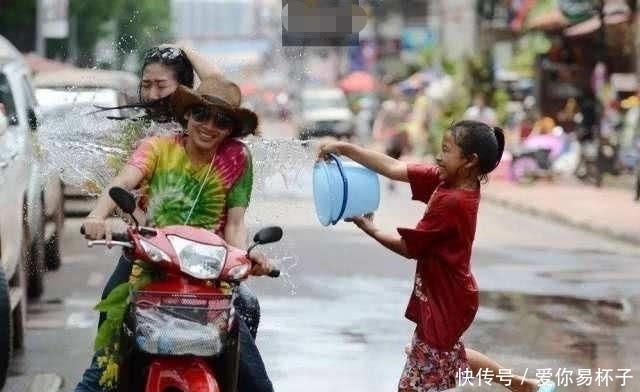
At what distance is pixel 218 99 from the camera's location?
20.4 ft

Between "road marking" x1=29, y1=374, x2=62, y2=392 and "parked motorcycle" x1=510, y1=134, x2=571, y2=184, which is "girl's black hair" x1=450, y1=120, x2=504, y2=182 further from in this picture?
"parked motorcycle" x1=510, y1=134, x2=571, y2=184

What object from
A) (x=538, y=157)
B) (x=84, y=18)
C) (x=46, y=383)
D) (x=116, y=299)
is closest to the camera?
(x=116, y=299)

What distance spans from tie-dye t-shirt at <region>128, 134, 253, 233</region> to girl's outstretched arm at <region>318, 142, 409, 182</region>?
2.14 ft

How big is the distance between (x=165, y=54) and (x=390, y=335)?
4.44 metres

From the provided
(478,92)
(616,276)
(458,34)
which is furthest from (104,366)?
(458,34)

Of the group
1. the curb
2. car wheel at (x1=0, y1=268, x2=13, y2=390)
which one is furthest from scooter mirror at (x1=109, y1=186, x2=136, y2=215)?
the curb

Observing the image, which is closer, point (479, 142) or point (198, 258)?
point (198, 258)

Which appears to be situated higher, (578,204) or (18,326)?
(18,326)

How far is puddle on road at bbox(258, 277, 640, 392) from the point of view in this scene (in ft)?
31.0

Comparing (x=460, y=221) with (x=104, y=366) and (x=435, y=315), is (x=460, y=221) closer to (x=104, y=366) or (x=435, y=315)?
(x=435, y=315)

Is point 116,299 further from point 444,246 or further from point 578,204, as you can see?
point 578,204

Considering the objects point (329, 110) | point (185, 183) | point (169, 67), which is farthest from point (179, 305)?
point (329, 110)

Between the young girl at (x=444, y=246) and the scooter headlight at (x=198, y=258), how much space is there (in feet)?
3.75

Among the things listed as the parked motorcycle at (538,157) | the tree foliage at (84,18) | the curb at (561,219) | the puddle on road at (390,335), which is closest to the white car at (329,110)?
the tree foliage at (84,18)
